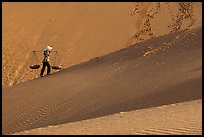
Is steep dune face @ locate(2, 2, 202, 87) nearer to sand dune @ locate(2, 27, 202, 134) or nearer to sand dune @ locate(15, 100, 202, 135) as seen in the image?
sand dune @ locate(2, 27, 202, 134)

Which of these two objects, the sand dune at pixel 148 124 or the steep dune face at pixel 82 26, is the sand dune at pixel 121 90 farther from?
the steep dune face at pixel 82 26

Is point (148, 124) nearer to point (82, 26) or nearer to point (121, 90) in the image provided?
point (121, 90)

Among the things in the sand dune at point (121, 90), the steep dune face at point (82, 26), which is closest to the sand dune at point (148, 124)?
the sand dune at point (121, 90)

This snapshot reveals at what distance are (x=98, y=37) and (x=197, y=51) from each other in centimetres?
1466

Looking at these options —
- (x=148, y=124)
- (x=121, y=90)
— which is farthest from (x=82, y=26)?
(x=148, y=124)

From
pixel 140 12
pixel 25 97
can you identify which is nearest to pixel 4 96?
pixel 25 97

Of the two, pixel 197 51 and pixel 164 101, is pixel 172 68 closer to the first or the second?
pixel 197 51

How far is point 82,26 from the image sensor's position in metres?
27.7

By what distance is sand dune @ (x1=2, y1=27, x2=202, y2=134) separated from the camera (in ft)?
28.4

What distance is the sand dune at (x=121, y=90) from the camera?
341 inches

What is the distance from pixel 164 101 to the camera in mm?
8781

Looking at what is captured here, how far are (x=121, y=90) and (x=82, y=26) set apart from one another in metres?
17.9

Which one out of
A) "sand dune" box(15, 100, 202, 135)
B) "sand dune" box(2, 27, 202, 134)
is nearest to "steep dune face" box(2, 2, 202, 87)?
"sand dune" box(2, 27, 202, 134)

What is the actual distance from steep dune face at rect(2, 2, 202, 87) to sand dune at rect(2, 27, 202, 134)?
825cm
